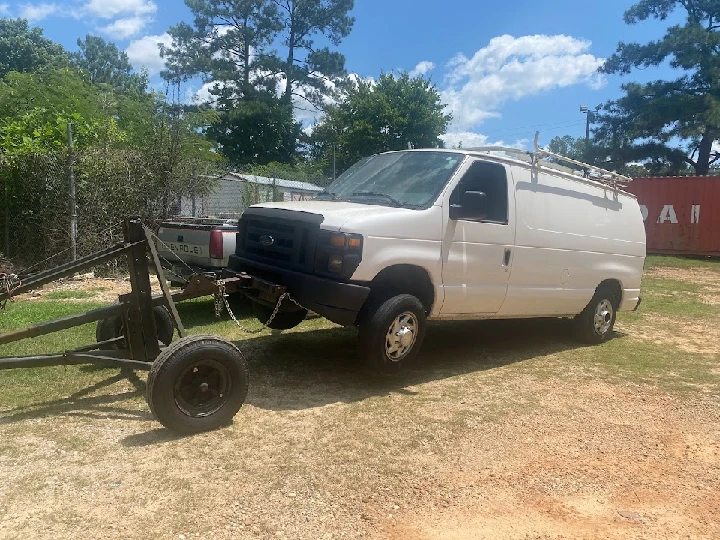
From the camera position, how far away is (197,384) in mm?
4074

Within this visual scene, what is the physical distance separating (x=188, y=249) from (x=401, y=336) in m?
3.48

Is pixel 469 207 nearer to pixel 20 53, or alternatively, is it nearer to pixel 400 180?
pixel 400 180

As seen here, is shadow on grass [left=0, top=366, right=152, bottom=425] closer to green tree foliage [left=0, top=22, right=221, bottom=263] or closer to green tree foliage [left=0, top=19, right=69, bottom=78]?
green tree foliage [left=0, top=22, right=221, bottom=263]

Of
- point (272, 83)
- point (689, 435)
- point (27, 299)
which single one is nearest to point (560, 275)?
point (689, 435)

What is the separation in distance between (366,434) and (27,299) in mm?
6847

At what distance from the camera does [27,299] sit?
8.80 m

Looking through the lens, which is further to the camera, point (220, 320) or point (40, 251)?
point (40, 251)

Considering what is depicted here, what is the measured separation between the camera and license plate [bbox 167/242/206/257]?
7141 millimetres

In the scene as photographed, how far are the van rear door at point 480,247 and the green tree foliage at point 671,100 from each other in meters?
27.0

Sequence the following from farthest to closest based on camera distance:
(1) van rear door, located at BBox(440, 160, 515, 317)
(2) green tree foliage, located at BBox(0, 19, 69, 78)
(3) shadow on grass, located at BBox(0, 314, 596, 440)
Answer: (2) green tree foliage, located at BBox(0, 19, 69, 78)
(1) van rear door, located at BBox(440, 160, 515, 317)
(3) shadow on grass, located at BBox(0, 314, 596, 440)

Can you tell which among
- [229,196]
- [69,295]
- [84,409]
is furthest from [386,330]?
[229,196]

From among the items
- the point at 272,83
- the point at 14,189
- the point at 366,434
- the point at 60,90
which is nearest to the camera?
the point at 366,434

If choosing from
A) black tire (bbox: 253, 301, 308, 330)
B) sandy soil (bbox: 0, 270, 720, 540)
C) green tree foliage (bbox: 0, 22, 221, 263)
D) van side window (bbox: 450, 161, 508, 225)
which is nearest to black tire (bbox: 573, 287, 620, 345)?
sandy soil (bbox: 0, 270, 720, 540)

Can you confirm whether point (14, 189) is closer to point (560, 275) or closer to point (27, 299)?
point (27, 299)
